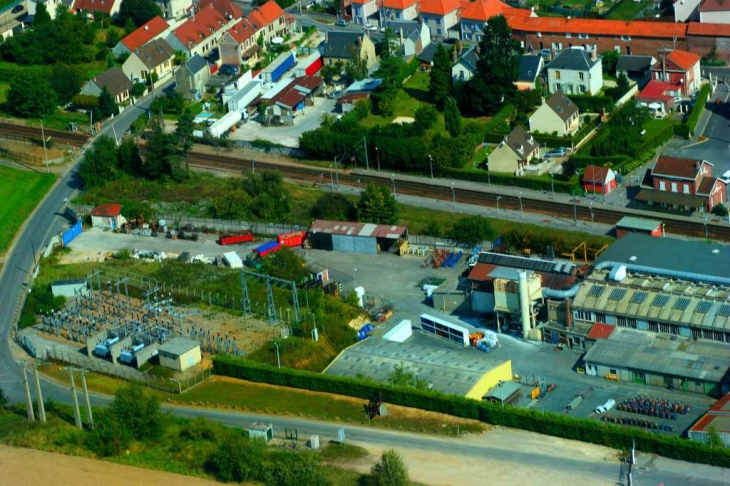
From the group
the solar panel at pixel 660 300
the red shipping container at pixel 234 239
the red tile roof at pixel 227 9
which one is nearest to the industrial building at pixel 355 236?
the red shipping container at pixel 234 239

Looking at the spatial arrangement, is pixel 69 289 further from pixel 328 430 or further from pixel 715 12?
pixel 715 12

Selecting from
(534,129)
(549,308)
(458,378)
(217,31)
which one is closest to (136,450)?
(458,378)

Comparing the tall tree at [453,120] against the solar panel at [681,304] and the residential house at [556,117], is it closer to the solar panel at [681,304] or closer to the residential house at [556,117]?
the residential house at [556,117]

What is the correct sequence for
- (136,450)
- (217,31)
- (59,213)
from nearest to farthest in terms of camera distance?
(136,450), (59,213), (217,31)

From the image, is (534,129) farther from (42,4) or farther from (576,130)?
(42,4)

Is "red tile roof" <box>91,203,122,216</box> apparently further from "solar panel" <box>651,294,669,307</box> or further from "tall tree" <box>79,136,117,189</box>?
"solar panel" <box>651,294,669,307</box>

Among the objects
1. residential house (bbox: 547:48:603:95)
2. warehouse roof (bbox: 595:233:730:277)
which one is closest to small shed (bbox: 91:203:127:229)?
warehouse roof (bbox: 595:233:730:277)
